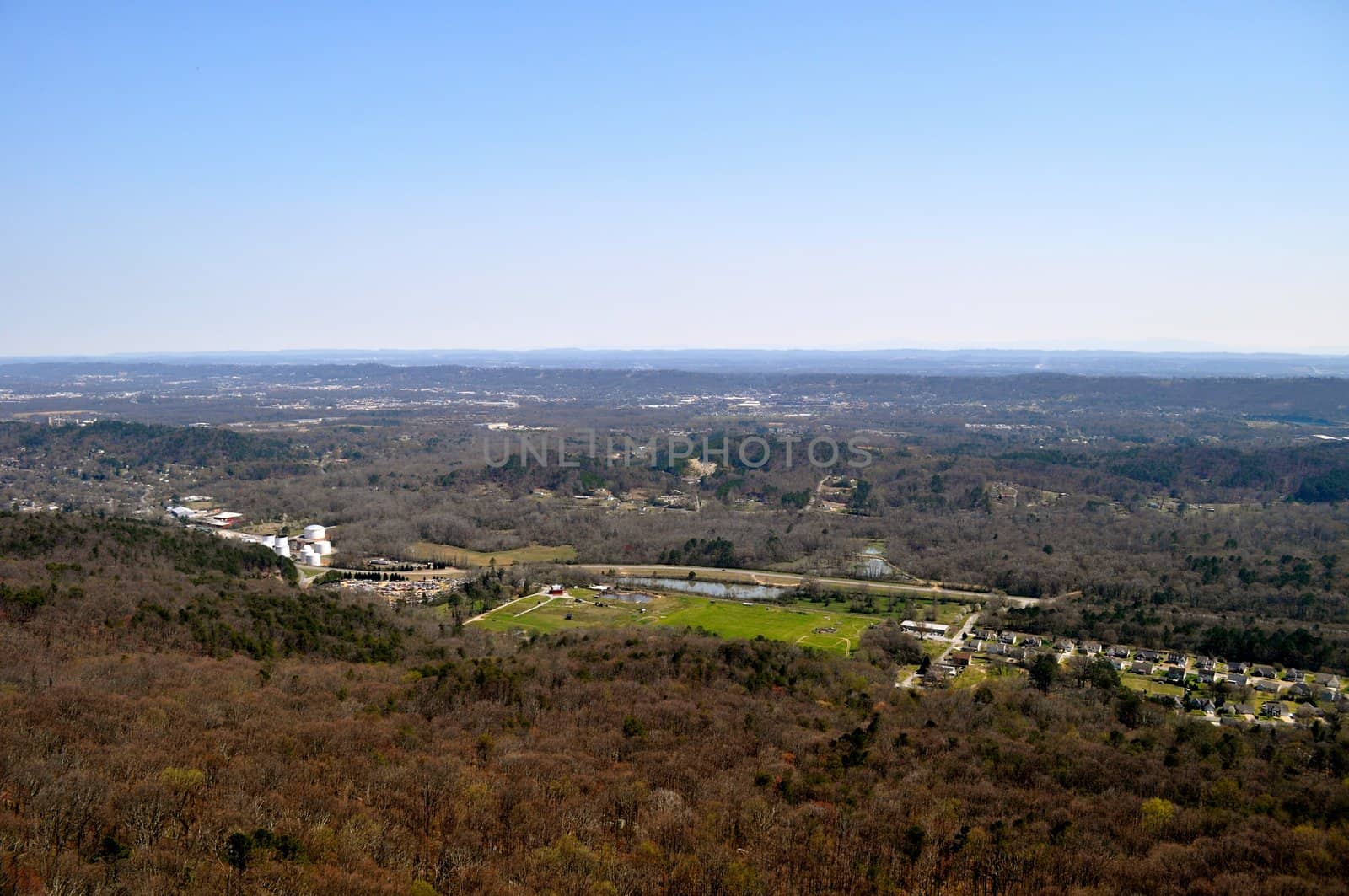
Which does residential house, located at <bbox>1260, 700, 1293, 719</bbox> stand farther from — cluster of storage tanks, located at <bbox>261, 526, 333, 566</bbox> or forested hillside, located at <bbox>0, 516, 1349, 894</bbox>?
cluster of storage tanks, located at <bbox>261, 526, 333, 566</bbox>

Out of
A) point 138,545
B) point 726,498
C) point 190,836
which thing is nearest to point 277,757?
point 190,836

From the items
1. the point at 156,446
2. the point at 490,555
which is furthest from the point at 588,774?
the point at 156,446

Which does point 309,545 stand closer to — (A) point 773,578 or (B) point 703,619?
(B) point 703,619

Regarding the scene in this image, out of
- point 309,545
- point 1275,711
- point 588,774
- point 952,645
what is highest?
point 588,774

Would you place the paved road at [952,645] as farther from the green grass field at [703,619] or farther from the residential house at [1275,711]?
the residential house at [1275,711]

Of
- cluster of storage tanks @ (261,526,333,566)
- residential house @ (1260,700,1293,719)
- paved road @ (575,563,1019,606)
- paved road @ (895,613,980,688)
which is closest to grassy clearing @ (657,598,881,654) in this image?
paved road @ (895,613,980,688)

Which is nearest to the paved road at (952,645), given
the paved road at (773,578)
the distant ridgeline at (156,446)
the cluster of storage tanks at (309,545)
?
the paved road at (773,578)
